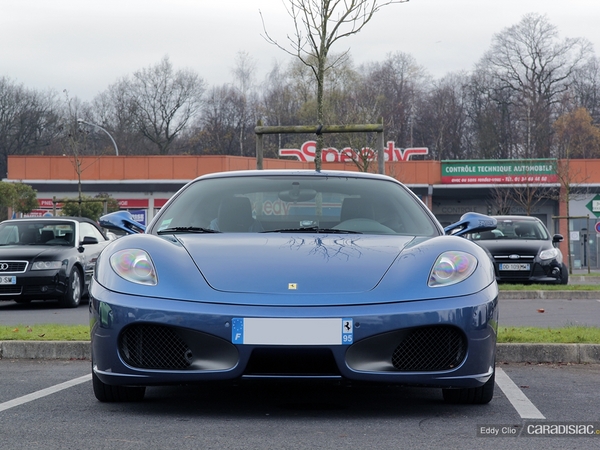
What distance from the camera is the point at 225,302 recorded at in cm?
432

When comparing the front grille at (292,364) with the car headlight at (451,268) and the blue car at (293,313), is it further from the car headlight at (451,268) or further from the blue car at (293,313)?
the car headlight at (451,268)

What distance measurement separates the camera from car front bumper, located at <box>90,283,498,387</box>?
425cm

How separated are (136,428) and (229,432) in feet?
1.45

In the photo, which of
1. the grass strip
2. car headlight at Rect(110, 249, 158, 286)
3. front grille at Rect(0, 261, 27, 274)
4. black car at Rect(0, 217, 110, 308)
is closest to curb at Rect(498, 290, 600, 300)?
black car at Rect(0, 217, 110, 308)

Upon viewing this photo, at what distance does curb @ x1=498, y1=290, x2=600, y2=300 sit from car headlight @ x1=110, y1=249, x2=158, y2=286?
38.3 ft

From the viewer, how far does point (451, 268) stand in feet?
15.2

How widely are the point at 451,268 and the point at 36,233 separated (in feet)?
37.9

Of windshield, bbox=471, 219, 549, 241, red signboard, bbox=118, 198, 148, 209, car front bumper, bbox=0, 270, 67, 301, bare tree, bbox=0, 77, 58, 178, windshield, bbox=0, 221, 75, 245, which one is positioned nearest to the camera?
car front bumper, bbox=0, 270, 67, 301

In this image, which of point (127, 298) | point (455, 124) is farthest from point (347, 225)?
point (455, 124)

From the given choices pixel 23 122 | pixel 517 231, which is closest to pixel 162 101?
pixel 23 122

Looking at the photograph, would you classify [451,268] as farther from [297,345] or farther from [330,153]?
[330,153]

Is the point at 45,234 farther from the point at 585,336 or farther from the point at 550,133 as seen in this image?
the point at 550,133
